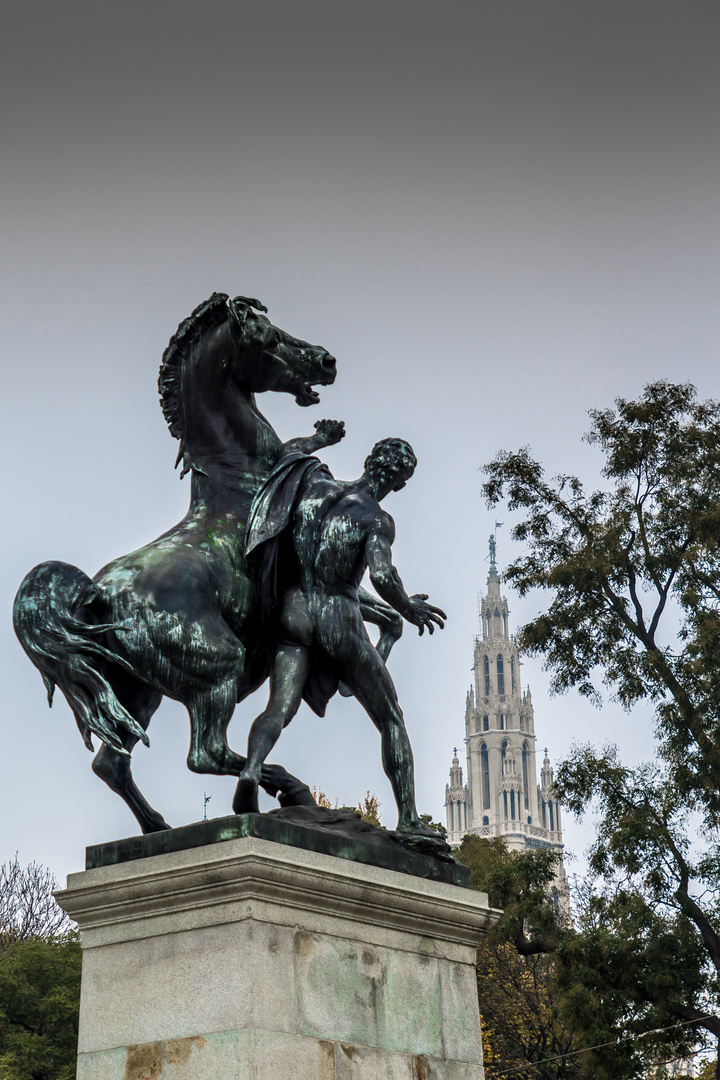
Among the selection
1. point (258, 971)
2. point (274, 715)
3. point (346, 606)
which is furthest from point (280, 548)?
point (258, 971)

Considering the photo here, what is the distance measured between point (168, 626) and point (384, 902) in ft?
5.08

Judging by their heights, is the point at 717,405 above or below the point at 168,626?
above

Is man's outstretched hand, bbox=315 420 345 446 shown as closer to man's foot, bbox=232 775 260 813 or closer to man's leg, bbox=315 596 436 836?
man's leg, bbox=315 596 436 836

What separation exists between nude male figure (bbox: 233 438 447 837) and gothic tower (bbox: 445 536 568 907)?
15806 centimetres

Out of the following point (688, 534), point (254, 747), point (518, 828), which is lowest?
point (254, 747)

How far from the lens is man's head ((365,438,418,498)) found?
23.6 feet

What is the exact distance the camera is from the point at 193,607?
259 inches

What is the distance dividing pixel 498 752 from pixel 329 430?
16073cm

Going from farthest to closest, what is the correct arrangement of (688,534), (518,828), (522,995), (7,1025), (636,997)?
(518,828) < (522,995) < (7,1025) < (688,534) < (636,997)

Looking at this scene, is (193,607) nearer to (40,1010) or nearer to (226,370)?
(226,370)

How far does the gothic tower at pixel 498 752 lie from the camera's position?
16438cm

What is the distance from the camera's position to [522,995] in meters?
33.8

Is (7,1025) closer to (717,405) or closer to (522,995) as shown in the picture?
(522,995)

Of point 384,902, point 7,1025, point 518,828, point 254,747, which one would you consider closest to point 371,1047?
point 384,902
